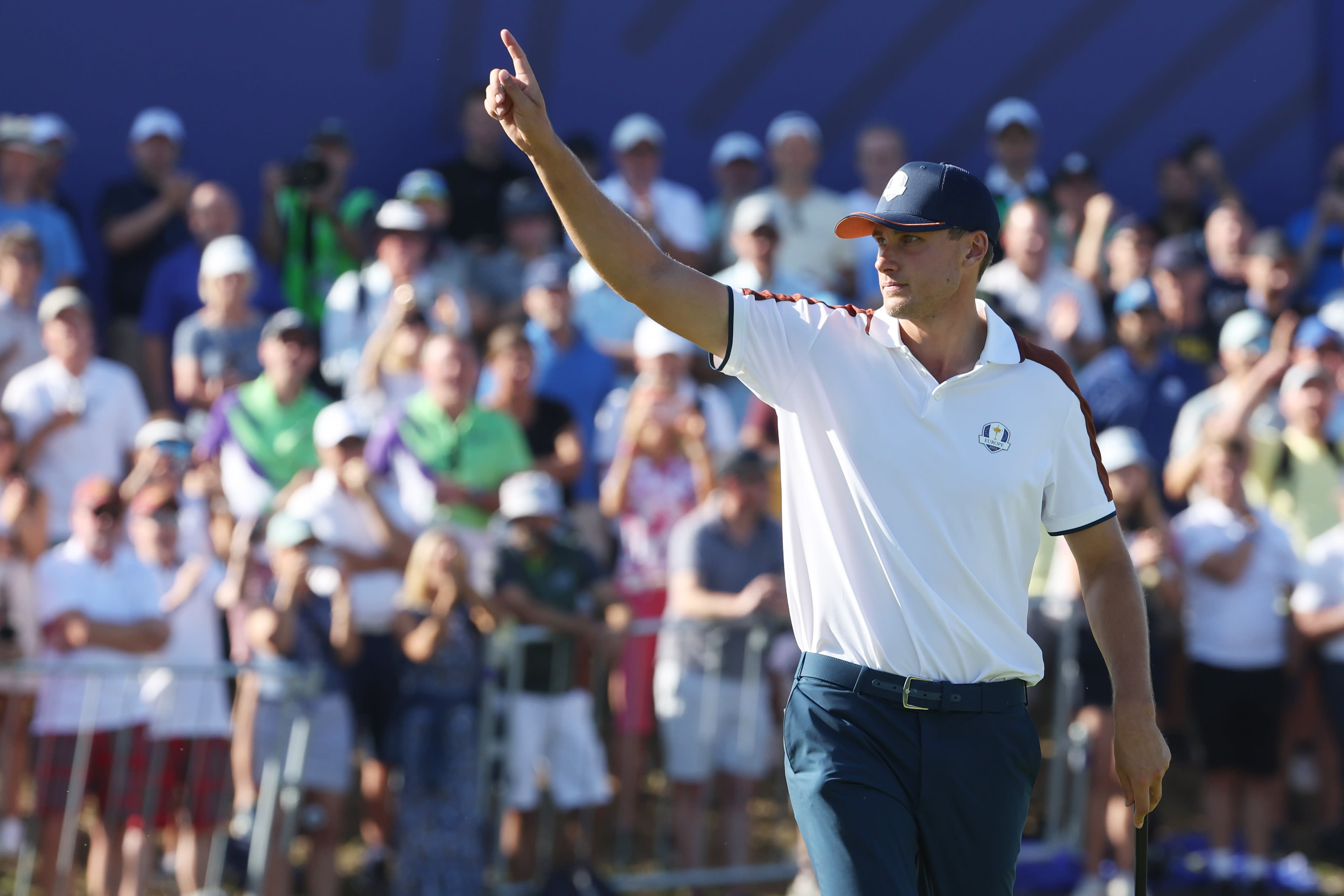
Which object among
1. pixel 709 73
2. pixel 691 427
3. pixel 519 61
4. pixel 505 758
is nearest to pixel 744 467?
pixel 691 427

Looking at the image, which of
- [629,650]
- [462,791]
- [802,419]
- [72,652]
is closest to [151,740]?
[72,652]

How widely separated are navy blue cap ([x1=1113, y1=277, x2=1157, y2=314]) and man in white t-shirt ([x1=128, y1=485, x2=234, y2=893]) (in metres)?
5.26

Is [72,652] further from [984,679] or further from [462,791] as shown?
[984,679]

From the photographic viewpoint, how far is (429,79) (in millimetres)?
11289

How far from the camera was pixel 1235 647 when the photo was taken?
27.7 ft

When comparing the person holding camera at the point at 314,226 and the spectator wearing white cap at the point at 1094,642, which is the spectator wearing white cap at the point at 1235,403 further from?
the person holding camera at the point at 314,226

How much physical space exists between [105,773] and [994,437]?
4.58 metres

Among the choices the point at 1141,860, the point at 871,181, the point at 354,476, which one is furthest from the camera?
the point at 871,181

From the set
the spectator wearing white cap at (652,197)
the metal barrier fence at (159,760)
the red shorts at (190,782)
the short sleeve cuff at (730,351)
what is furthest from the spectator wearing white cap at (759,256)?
the short sleeve cuff at (730,351)

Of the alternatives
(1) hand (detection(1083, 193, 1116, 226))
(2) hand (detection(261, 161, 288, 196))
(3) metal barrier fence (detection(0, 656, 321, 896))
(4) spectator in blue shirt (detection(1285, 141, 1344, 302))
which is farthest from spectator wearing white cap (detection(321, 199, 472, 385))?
(4) spectator in blue shirt (detection(1285, 141, 1344, 302))

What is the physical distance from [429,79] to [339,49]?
25.4 inches

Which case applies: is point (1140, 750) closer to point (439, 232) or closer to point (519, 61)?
point (519, 61)

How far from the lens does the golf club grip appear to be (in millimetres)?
4055

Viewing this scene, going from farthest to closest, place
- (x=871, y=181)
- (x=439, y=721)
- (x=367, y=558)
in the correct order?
(x=871, y=181) → (x=367, y=558) → (x=439, y=721)
